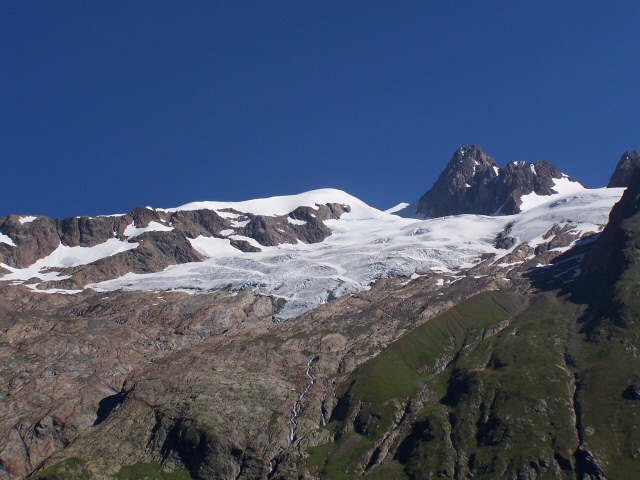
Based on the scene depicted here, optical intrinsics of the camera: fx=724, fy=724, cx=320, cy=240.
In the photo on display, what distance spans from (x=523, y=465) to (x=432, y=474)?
23.2m

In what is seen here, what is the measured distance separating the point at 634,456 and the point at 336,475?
75986 mm

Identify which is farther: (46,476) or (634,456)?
(46,476)

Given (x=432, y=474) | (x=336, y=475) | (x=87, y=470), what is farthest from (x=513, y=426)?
(x=87, y=470)

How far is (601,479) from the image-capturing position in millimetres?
175125

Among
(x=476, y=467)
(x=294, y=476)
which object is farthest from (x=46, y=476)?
(x=476, y=467)

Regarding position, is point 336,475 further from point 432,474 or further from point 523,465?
point 523,465

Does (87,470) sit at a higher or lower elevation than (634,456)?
higher

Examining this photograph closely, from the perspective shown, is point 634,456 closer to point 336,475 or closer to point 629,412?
point 629,412

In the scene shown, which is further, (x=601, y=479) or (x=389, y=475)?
(x=389, y=475)

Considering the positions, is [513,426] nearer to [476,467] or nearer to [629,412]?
[476,467]

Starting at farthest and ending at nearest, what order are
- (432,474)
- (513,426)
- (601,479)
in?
(513,426), (432,474), (601,479)

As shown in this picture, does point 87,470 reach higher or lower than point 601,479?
Result: higher

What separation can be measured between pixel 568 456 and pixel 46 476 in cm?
13668

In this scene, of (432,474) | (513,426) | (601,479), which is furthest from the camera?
(513,426)
